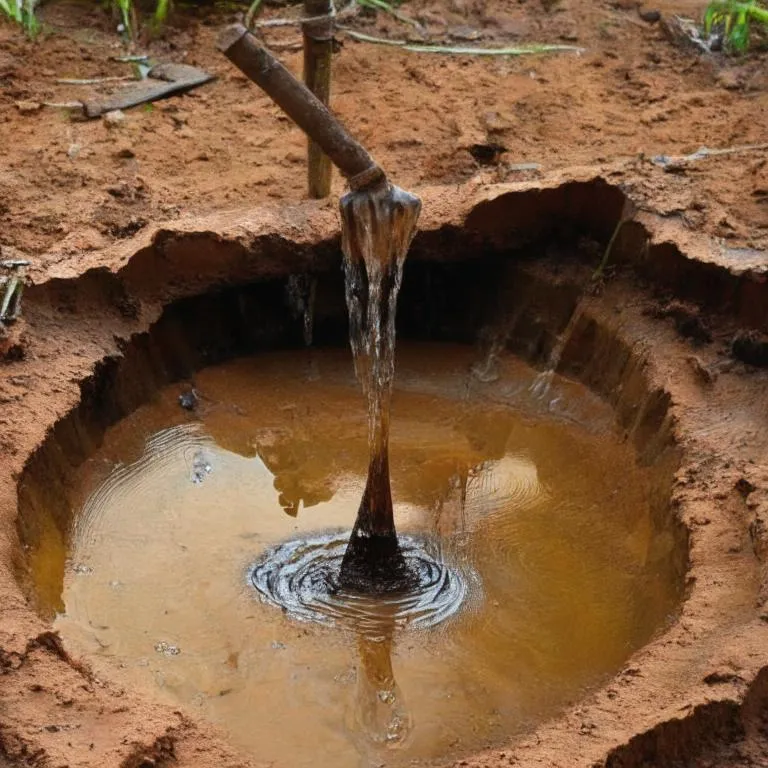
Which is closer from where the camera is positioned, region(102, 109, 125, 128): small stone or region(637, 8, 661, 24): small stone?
region(102, 109, 125, 128): small stone

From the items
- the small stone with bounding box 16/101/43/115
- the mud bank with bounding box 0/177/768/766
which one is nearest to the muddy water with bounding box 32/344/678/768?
the mud bank with bounding box 0/177/768/766

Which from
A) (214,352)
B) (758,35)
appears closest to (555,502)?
(214,352)

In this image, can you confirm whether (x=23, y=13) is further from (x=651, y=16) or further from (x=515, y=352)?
(x=651, y=16)

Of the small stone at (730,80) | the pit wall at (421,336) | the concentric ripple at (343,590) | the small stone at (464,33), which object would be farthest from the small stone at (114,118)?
the small stone at (730,80)

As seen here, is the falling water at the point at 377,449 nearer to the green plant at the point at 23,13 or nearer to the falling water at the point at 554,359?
the falling water at the point at 554,359

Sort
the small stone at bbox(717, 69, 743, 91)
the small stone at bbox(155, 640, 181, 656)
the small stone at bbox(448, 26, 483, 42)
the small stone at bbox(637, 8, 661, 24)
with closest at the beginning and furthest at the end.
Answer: the small stone at bbox(155, 640, 181, 656) → the small stone at bbox(717, 69, 743, 91) → the small stone at bbox(448, 26, 483, 42) → the small stone at bbox(637, 8, 661, 24)

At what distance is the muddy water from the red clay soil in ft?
0.93

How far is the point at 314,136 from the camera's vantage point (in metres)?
3.27

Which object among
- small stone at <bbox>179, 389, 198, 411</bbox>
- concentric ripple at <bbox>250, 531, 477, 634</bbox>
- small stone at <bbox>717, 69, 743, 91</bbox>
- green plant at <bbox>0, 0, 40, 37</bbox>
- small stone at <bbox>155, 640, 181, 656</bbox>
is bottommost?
small stone at <bbox>155, 640, 181, 656</bbox>

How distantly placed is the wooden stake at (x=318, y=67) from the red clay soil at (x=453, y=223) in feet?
0.51

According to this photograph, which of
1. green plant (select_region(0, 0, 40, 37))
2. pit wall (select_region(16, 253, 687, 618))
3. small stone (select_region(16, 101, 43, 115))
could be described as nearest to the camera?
pit wall (select_region(16, 253, 687, 618))

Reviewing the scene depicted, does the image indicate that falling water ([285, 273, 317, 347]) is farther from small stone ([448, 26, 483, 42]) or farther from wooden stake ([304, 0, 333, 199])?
small stone ([448, 26, 483, 42])

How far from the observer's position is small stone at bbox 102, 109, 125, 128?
6.00 m

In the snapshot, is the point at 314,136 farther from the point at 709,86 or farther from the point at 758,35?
the point at 758,35
